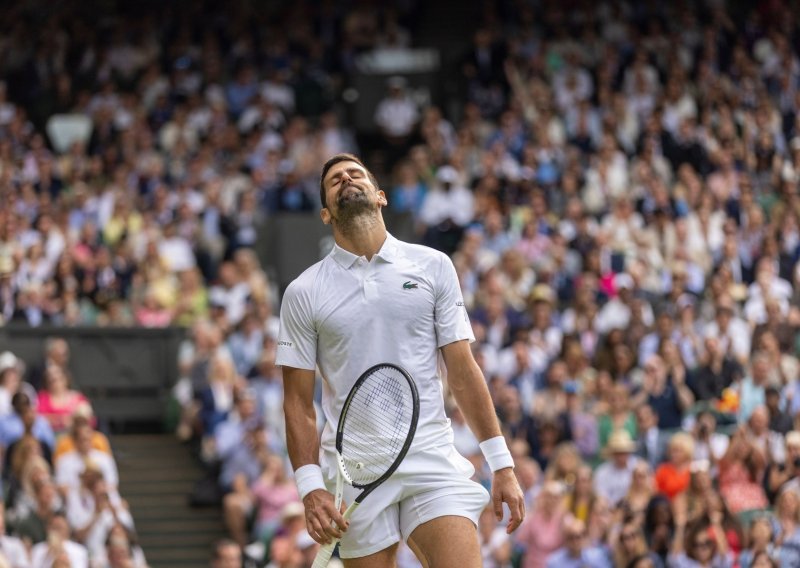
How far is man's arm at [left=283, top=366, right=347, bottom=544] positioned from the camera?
6.20 meters

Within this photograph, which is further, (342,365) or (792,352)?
(792,352)

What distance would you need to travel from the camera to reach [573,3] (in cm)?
2375

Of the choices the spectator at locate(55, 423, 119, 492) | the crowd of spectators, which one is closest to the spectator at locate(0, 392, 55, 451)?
the crowd of spectators

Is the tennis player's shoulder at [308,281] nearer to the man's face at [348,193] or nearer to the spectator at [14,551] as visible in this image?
the man's face at [348,193]

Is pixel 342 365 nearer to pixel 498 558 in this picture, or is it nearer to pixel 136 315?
pixel 498 558

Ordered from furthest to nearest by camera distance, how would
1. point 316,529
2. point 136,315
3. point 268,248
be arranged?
point 268,248, point 136,315, point 316,529

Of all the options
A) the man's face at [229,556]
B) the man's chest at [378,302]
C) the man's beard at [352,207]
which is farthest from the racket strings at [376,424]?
the man's face at [229,556]

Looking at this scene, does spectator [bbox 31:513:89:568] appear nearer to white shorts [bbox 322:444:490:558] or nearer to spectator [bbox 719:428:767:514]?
spectator [bbox 719:428:767:514]

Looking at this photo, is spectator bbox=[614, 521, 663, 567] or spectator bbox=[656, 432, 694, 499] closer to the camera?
spectator bbox=[614, 521, 663, 567]

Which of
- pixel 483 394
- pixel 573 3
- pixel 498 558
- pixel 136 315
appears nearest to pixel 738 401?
pixel 498 558

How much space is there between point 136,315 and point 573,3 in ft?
31.4

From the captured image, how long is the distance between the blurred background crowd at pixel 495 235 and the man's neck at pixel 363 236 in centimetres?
603

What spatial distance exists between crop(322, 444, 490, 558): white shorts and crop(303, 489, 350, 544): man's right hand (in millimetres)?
152

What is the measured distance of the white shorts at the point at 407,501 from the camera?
6.35m
